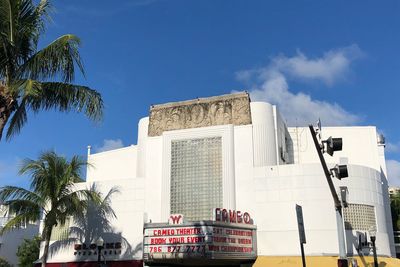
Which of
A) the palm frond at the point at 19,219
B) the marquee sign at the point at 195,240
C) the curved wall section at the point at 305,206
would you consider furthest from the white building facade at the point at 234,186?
the palm frond at the point at 19,219

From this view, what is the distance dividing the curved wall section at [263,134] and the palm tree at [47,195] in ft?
35.7

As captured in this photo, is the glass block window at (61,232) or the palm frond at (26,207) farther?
the glass block window at (61,232)

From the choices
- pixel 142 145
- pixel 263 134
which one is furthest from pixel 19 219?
pixel 263 134

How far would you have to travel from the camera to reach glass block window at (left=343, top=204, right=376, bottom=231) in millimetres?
28125

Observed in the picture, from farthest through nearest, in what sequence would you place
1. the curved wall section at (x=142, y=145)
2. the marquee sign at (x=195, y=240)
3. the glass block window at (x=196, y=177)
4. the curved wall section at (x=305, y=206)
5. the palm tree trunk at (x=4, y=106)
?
the curved wall section at (x=142, y=145), the glass block window at (x=196, y=177), the curved wall section at (x=305, y=206), the marquee sign at (x=195, y=240), the palm tree trunk at (x=4, y=106)

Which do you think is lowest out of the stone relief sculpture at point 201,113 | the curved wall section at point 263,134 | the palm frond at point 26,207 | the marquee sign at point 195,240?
the marquee sign at point 195,240

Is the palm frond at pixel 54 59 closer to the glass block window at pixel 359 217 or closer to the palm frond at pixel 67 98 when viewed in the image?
the palm frond at pixel 67 98

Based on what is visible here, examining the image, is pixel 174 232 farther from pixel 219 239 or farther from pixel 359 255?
pixel 359 255

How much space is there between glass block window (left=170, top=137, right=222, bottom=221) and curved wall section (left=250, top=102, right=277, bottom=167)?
7.88 feet

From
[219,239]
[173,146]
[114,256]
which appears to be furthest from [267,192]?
[114,256]

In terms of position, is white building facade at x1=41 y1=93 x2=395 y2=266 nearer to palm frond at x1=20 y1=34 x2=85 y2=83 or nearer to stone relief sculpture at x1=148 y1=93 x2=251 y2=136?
stone relief sculpture at x1=148 y1=93 x2=251 y2=136

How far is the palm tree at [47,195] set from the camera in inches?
1126

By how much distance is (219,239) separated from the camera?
2533 cm

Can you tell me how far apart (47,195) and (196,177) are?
919cm
